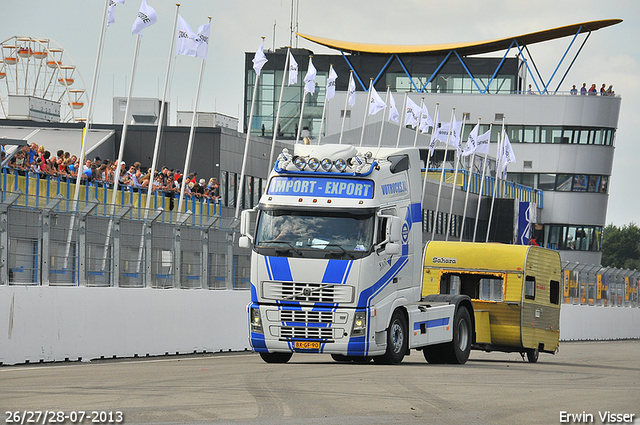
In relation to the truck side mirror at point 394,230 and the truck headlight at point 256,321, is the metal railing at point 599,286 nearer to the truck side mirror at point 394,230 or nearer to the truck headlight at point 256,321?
the truck side mirror at point 394,230

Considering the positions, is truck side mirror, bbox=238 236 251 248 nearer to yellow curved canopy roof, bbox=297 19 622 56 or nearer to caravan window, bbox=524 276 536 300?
caravan window, bbox=524 276 536 300

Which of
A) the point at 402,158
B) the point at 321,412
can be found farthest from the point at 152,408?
the point at 402,158

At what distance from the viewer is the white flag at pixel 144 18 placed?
3022cm

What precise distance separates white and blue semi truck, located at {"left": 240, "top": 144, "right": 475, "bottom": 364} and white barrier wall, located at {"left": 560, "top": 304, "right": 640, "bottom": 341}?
2431cm

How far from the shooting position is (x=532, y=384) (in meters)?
15.5

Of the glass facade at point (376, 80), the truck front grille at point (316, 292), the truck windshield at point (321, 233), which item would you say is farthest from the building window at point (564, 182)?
the truck front grille at point (316, 292)

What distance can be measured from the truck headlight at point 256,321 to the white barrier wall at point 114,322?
2.91 m

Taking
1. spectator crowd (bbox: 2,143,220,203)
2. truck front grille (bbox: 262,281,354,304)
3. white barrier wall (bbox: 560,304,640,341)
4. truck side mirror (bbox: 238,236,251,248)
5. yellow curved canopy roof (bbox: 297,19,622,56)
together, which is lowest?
white barrier wall (bbox: 560,304,640,341)

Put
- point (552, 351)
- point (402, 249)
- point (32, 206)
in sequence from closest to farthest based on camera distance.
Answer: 1. point (32, 206)
2. point (402, 249)
3. point (552, 351)

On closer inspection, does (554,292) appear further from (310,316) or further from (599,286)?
(599,286)

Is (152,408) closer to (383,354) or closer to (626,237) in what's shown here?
(383,354)

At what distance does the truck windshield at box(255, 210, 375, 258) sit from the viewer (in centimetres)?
1783

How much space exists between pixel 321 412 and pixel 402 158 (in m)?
8.90

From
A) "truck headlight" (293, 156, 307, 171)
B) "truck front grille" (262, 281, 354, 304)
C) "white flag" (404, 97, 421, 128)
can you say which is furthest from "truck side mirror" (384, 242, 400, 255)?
"white flag" (404, 97, 421, 128)
